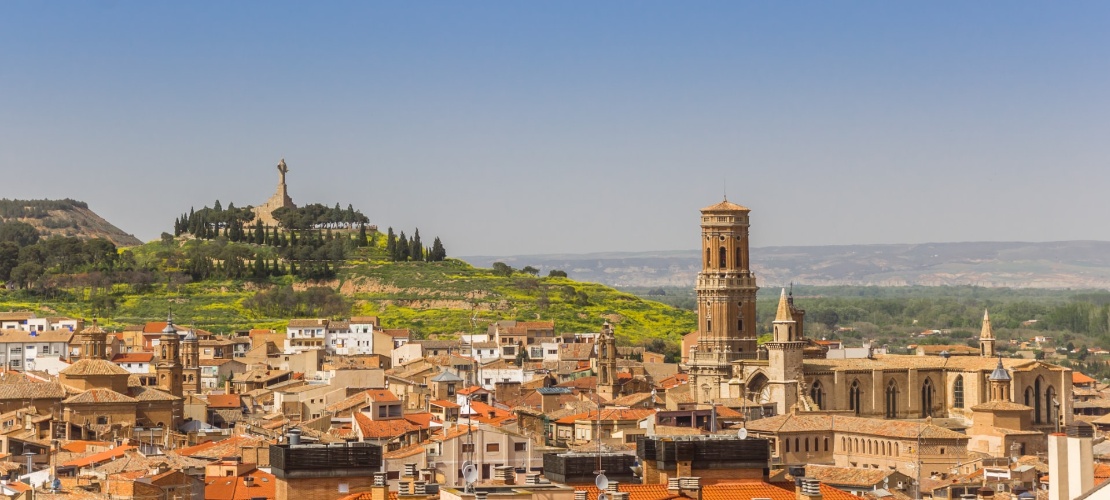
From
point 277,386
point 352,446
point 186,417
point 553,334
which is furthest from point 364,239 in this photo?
point 352,446

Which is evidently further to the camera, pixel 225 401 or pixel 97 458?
pixel 225 401

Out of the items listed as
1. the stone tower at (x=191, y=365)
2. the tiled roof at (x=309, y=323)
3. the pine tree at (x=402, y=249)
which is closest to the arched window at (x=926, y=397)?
the stone tower at (x=191, y=365)

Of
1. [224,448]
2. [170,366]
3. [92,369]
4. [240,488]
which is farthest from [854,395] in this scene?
[240,488]

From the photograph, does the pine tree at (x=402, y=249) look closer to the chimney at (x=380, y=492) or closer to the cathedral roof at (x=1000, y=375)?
the cathedral roof at (x=1000, y=375)

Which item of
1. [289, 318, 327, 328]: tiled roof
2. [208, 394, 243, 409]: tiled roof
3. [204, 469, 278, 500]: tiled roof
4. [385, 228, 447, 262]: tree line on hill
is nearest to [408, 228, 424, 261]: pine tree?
[385, 228, 447, 262]: tree line on hill

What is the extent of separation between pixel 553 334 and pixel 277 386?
31.7m

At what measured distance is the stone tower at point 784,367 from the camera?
69.6 meters

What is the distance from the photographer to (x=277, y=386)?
7844cm

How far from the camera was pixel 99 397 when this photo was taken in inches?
2318

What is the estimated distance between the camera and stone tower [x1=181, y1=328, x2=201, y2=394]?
7825 cm

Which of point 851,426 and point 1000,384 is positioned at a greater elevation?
point 1000,384

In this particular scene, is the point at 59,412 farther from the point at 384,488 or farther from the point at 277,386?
the point at 384,488

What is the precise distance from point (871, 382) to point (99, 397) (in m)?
27.7

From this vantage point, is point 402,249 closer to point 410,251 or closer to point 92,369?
point 410,251
